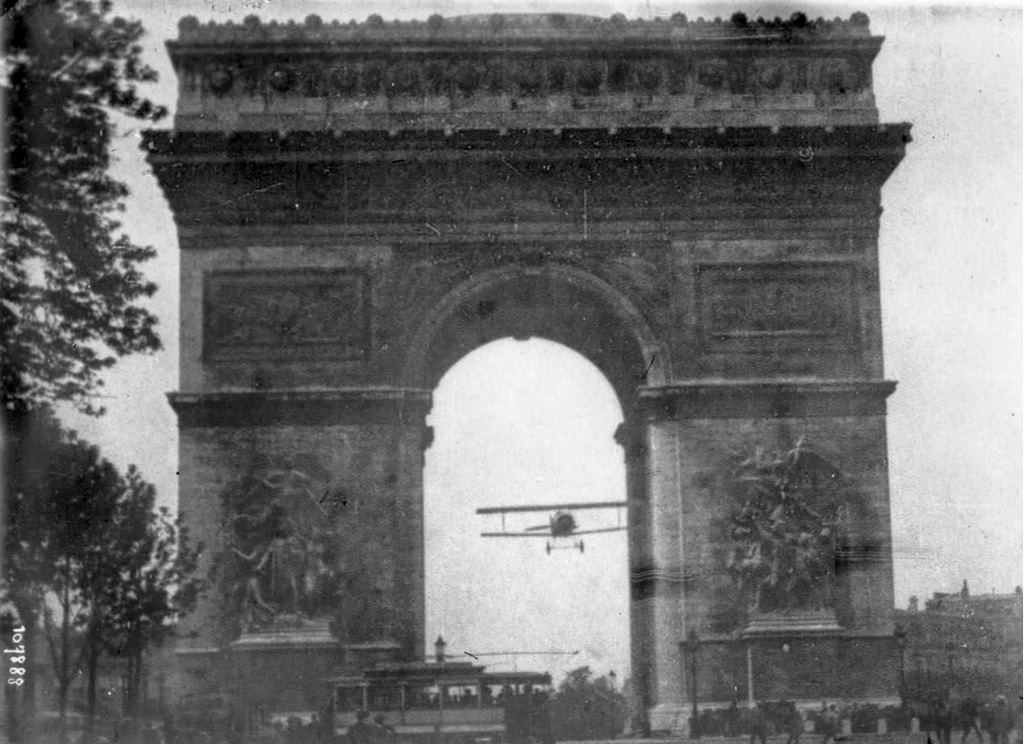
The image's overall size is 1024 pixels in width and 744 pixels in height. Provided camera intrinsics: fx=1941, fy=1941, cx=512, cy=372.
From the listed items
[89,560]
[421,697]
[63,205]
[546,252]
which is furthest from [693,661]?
[63,205]

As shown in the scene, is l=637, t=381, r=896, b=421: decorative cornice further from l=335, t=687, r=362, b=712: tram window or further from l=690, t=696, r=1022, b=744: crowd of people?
l=335, t=687, r=362, b=712: tram window

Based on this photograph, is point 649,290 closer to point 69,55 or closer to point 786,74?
point 786,74

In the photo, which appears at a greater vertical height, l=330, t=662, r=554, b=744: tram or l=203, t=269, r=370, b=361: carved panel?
l=203, t=269, r=370, b=361: carved panel

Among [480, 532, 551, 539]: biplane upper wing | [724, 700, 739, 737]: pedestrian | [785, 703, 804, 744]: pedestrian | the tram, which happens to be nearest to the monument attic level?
[724, 700, 739, 737]: pedestrian

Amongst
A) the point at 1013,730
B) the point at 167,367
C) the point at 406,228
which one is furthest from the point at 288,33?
the point at 1013,730

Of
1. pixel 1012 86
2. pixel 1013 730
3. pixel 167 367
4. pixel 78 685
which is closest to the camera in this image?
pixel 1013 730
